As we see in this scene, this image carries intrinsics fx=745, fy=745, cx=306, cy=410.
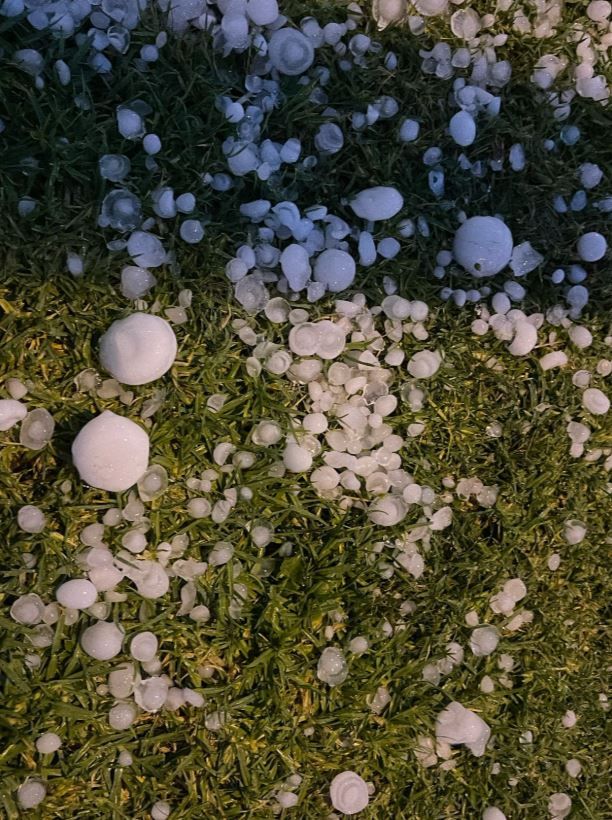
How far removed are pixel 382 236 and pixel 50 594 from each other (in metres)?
0.80

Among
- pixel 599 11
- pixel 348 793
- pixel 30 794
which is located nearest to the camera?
pixel 30 794

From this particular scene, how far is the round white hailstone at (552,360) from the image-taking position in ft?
4.49

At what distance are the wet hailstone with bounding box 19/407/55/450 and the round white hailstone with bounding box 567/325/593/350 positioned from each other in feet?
3.08

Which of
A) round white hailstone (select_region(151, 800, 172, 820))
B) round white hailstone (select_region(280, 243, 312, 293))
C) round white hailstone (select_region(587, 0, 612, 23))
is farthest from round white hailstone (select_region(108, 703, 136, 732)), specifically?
round white hailstone (select_region(587, 0, 612, 23))

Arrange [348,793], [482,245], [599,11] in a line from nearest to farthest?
[348,793], [482,245], [599,11]

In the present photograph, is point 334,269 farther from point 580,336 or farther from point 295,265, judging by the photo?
point 580,336

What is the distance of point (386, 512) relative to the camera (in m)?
1.26

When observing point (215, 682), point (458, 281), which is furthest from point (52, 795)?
point (458, 281)

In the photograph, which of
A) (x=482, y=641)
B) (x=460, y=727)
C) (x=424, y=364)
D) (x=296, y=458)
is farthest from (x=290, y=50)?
(x=460, y=727)

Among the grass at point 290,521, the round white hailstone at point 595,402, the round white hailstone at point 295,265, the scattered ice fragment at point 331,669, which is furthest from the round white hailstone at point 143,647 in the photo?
the round white hailstone at point 595,402

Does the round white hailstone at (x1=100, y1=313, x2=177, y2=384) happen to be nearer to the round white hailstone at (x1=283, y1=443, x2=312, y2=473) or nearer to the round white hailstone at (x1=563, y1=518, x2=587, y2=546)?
the round white hailstone at (x1=283, y1=443, x2=312, y2=473)

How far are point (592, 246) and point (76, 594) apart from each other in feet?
3.55

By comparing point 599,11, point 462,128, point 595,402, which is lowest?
point 595,402

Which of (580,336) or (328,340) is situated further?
(580,336)
